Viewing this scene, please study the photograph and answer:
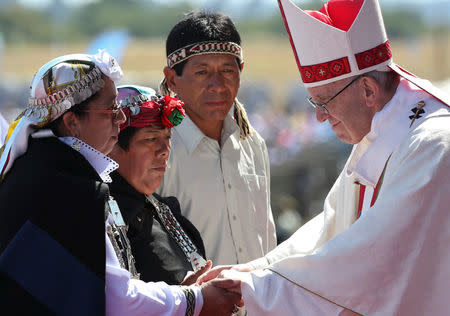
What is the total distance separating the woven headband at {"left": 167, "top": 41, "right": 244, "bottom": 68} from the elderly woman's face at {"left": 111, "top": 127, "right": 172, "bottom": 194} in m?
1.04

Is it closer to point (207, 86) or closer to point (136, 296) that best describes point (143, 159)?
point (136, 296)

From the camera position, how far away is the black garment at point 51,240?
132 inches

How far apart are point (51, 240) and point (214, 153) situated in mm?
2135

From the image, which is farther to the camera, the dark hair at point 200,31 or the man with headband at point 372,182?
the dark hair at point 200,31

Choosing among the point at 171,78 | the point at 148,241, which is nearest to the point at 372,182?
the point at 148,241

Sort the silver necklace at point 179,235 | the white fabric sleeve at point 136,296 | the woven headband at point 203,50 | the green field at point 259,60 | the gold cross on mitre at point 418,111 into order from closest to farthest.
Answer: the white fabric sleeve at point 136,296 < the gold cross on mitre at point 418,111 < the silver necklace at point 179,235 < the woven headband at point 203,50 < the green field at point 259,60

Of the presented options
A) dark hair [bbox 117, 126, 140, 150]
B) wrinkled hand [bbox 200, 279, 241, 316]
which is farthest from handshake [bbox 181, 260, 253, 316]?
dark hair [bbox 117, 126, 140, 150]

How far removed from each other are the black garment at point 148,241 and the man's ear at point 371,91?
1.31 m

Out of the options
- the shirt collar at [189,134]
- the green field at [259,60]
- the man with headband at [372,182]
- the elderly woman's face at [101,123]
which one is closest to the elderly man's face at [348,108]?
the man with headband at [372,182]

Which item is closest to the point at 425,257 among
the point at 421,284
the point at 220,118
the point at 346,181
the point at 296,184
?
the point at 421,284

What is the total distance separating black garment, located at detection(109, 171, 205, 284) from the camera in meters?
4.18

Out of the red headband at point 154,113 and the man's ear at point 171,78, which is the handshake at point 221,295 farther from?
the man's ear at point 171,78

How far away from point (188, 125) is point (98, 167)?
5.60 ft

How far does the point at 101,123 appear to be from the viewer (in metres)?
3.74
